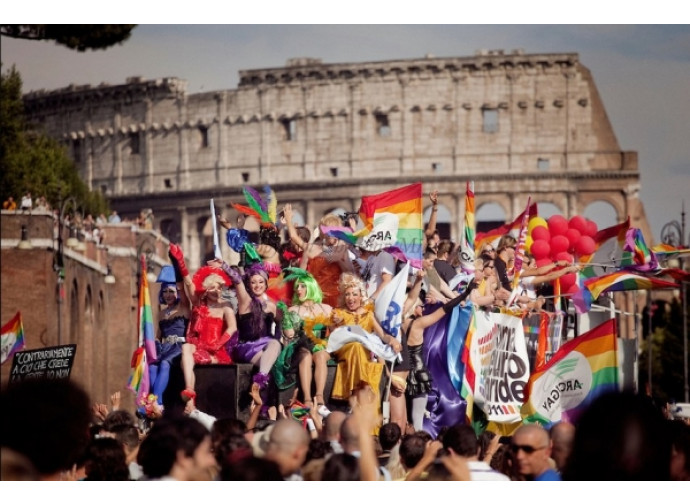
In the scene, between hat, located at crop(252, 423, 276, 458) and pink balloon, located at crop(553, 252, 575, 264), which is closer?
hat, located at crop(252, 423, 276, 458)

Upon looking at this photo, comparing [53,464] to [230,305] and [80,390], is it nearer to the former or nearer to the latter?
[80,390]

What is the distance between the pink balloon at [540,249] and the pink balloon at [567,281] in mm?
669

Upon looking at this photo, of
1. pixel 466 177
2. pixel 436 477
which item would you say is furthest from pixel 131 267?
pixel 436 477

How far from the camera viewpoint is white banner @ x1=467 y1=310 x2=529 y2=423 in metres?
14.8

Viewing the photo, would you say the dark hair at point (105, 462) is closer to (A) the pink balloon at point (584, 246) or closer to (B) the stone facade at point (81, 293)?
(A) the pink balloon at point (584, 246)

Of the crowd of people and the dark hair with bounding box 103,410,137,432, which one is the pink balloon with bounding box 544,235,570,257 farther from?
the dark hair with bounding box 103,410,137,432

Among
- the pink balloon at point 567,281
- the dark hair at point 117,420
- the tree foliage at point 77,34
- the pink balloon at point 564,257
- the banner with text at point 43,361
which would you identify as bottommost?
the dark hair at point 117,420

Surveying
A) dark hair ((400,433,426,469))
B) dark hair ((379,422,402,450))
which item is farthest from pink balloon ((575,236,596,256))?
dark hair ((400,433,426,469))

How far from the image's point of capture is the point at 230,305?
46.5ft

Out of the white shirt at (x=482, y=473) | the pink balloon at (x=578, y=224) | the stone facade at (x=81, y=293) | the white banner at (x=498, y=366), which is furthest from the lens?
the stone facade at (x=81, y=293)

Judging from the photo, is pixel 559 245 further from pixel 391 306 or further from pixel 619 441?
pixel 619 441

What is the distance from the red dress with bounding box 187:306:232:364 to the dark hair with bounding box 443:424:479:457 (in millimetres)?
4279

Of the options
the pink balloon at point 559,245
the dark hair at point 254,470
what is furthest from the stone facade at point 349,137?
the dark hair at point 254,470

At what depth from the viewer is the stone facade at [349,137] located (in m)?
85.4
